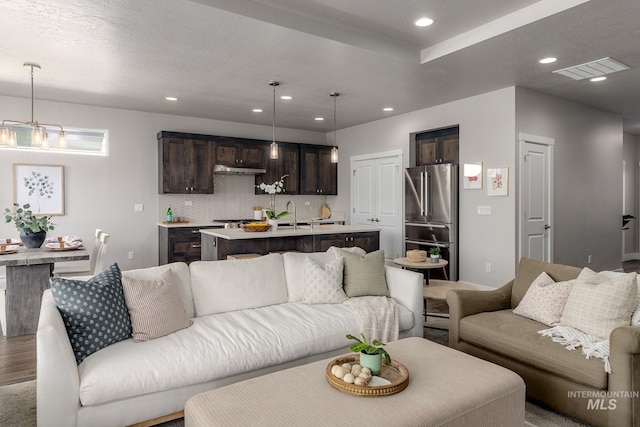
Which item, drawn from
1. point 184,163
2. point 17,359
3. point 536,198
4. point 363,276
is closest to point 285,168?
point 184,163

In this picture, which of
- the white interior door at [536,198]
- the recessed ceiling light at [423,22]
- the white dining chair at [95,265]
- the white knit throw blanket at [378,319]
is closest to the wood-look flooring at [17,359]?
the white dining chair at [95,265]

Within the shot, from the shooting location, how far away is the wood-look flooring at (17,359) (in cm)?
288

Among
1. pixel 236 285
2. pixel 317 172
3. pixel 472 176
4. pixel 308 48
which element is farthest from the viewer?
pixel 317 172

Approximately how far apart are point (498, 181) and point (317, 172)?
3.75m

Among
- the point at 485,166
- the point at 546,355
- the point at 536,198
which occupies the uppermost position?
the point at 485,166

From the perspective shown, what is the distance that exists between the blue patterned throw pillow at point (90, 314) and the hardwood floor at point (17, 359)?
1129 mm

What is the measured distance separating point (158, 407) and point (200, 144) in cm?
520

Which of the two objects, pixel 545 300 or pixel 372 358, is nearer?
pixel 372 358

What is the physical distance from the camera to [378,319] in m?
2.96

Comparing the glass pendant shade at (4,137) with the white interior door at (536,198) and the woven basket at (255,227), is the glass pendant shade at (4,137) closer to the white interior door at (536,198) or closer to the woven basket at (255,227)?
the woven basket at (255,227)

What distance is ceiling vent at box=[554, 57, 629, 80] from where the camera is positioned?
4.19 metres

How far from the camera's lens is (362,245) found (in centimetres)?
587

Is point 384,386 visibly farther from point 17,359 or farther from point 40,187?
point 40,187

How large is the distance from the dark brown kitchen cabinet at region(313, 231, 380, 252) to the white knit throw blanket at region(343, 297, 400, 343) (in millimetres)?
2226
